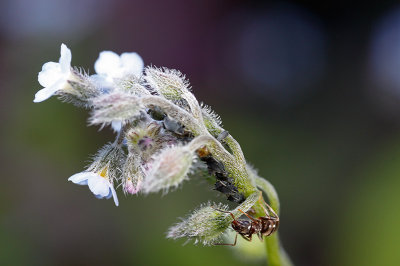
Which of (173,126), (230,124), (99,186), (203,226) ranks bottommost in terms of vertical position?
(203,226)

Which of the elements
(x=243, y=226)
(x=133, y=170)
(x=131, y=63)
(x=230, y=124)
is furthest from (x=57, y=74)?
(x=230, y=124)

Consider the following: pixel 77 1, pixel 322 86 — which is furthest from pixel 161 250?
pixel 77 1

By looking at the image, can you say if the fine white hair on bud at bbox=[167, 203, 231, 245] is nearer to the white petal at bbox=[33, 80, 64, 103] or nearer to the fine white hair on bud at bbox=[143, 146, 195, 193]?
the fine white hair on bud at bbox=[143, 146, 195, 193]

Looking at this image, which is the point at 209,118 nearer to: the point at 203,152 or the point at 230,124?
the point at 203,152

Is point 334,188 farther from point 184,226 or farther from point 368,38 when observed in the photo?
point 184,226

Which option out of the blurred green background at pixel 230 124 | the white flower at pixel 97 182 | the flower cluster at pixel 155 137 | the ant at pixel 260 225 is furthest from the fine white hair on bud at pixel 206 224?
the blurred green background at pixel 230 124

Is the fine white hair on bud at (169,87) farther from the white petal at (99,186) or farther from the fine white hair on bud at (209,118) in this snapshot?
the white petal at (99,186)
